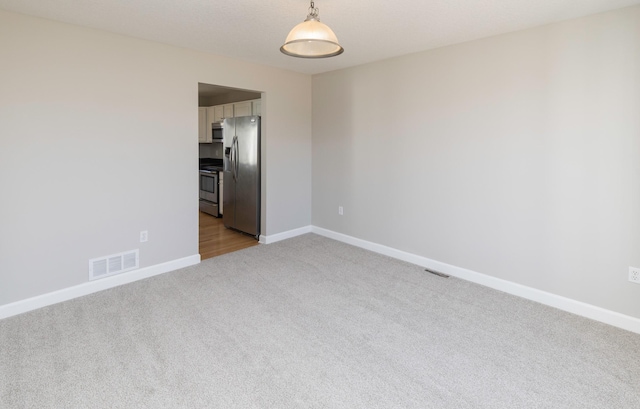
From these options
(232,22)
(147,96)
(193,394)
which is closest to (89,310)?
(193,394)

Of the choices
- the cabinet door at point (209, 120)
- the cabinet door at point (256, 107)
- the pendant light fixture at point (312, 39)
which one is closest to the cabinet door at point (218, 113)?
the cabinet door at point (209, 120)

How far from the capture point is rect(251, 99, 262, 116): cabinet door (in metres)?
5.06

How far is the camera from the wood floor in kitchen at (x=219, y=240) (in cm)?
459

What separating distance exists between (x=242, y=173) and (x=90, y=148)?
225 cm

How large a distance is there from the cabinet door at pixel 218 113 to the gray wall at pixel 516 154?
2657 millimetres

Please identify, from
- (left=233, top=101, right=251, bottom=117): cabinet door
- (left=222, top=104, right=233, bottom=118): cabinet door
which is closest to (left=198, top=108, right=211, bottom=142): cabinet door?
(left=222, top=104, right=233, bottom=118): cabinet door

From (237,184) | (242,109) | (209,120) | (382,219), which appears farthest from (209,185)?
(382,219)

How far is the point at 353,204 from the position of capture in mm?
4812

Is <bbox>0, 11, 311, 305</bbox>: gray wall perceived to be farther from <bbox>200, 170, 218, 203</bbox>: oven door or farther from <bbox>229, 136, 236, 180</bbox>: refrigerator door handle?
<bbox>200, 170, 218, 203</bbox>: oven door

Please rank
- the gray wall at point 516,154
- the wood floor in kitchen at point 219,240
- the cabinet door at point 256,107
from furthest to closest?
the cabinet door at point 256,107, the wood floor in kitchen at point 219,240, the gray wall at point 516,154

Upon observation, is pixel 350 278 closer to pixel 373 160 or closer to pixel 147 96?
pixel 373 160

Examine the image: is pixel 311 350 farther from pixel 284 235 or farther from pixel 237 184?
pixel 237 184

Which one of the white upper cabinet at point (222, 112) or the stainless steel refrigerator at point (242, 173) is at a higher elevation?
the white upper cabinet at point (222, 112)

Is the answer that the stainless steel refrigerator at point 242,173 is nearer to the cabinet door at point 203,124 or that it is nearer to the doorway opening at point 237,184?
the doorway opening at point 237,184
